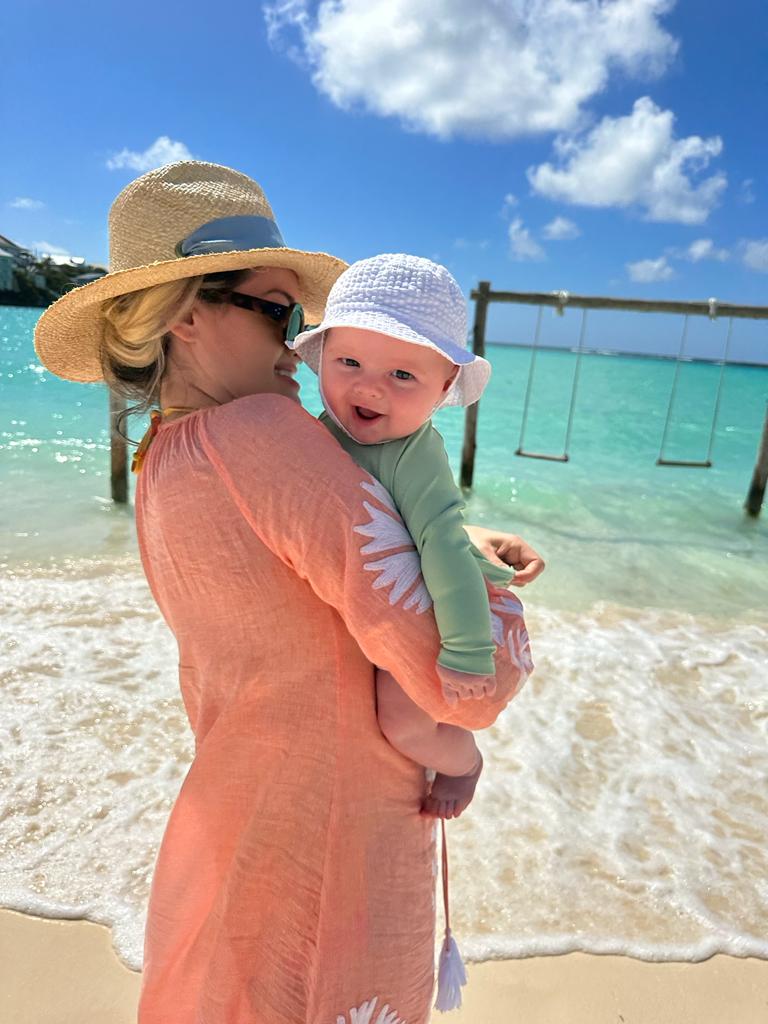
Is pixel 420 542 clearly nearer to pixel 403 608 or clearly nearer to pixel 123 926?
pixel 403 608

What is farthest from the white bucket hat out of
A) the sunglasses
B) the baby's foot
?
the baby's foot

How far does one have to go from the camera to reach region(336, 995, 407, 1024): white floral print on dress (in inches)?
47.7

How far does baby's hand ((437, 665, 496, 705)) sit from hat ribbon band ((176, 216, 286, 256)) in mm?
826

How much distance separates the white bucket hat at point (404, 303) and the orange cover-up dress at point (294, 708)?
0.22 metres

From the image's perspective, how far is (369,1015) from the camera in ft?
4.03

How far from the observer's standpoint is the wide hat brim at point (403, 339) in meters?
1.20

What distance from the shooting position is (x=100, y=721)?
12.5ft

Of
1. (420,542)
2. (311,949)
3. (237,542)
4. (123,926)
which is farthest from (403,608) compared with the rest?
(123,926)

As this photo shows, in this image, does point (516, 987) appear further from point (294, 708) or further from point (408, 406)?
point (408, 406)

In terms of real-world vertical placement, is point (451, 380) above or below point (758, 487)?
above

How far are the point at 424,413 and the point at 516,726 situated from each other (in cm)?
323

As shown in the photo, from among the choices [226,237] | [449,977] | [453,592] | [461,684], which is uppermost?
[226,237]

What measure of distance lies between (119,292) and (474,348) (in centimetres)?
883

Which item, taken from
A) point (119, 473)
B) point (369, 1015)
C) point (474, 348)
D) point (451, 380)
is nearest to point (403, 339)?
point (451, 380)
